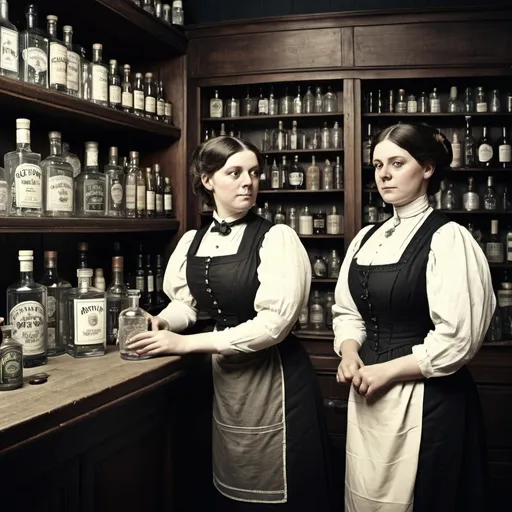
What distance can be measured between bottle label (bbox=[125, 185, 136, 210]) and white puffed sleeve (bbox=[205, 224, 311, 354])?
892 mm

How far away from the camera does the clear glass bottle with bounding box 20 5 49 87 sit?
5.81ft

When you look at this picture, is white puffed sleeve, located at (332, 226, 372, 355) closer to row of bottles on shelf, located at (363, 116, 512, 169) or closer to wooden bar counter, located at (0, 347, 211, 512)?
wooden bar counter, located at (0, 347, 211, 512)

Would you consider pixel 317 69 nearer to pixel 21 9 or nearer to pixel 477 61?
pixel 477 61

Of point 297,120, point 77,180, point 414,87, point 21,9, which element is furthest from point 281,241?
point 414,87

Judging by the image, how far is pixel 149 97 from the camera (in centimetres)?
257

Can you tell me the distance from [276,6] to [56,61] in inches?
72.3

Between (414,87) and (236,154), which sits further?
(414,87)

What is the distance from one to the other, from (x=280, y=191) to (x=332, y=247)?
0.50m

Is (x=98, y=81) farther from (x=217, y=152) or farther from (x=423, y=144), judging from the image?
(x=423, y=144)

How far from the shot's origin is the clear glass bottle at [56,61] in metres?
1.87

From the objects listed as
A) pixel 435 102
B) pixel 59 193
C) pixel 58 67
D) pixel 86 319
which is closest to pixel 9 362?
pixel 86 319

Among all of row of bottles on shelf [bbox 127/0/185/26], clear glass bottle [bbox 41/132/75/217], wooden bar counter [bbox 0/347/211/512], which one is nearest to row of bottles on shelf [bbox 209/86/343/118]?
row of bottles on shelf [bbox 127/0/185/26]

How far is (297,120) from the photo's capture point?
3.22m

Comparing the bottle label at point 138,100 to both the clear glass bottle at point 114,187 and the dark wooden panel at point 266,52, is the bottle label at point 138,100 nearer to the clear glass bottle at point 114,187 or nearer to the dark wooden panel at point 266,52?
the clear glass bottle at point 114,187
